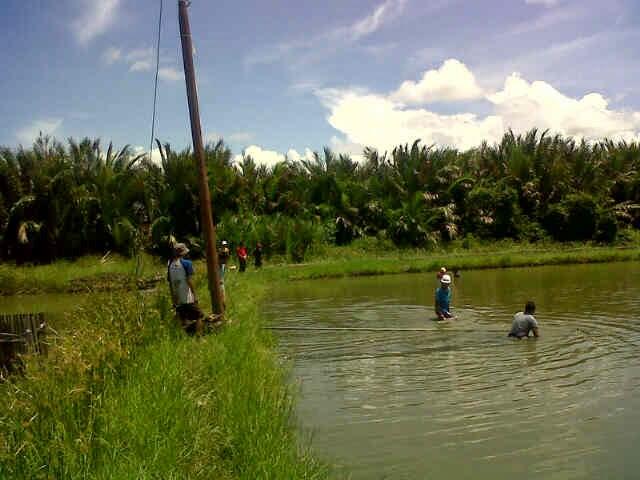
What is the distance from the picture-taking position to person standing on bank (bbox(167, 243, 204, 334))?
9.98 metres

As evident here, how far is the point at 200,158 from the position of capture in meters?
11.0

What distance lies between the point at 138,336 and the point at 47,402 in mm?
2848

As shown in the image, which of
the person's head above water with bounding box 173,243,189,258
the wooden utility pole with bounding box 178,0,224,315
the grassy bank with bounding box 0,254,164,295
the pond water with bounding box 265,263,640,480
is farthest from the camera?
the grassy bank with bounding box 0,254,164,295

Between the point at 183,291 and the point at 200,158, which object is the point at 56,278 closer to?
the point at 200,158

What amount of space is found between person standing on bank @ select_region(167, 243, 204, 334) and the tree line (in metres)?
19.7

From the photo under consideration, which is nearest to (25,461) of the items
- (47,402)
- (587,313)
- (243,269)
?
(47,402)

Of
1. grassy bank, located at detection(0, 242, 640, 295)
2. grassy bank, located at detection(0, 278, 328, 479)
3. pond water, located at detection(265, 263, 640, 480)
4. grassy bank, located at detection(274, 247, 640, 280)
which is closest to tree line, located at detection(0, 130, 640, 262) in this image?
grassy bank, located at detection(0, 242, 640, 295)

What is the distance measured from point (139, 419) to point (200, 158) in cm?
683

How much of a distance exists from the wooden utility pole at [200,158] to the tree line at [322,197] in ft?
61.9

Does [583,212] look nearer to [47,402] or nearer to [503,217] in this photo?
[503,217]

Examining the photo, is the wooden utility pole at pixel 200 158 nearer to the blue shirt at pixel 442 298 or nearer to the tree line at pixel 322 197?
the blue shirt at pixel 442 298

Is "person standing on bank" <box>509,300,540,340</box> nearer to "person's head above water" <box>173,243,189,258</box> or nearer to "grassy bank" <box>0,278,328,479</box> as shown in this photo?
"person's head above water" <box>173,243,189,258</box>

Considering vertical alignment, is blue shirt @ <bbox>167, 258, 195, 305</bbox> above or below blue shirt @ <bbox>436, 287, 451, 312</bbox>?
above

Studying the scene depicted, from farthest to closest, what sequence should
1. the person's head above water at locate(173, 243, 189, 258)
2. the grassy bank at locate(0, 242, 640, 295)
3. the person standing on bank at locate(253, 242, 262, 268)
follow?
the person standing on bank at locate(253, 242, 262, 268), the grassy bank at locate(0, 242, 640, 295), the person's head above water at locate(173, 243, 189, 258)
